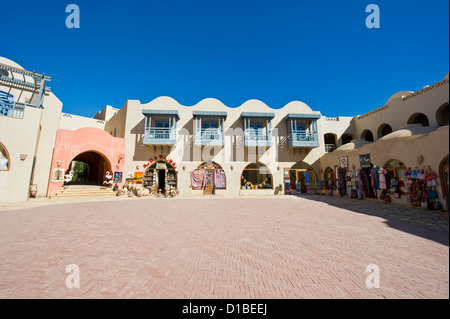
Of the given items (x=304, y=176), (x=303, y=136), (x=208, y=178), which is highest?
(x=303, y=136)

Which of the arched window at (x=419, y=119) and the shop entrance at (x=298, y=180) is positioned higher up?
the arched window at (x=419, y=119)

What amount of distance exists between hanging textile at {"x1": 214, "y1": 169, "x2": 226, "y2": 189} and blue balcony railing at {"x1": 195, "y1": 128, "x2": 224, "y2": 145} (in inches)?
107

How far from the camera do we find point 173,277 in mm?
3426

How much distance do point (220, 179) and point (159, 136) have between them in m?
6.75

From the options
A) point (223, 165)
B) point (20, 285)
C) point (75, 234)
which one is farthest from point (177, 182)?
point (20, 285)

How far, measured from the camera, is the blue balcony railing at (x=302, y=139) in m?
17.7

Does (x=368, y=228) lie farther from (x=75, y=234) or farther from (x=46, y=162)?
(x=46, y=162)

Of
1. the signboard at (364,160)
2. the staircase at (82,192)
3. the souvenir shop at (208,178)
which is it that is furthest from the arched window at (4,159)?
the signboard at (364,160)

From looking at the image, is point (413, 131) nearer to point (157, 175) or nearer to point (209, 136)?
point (209, 136)

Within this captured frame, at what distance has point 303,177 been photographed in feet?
62.6

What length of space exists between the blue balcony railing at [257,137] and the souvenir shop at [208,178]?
145 inches

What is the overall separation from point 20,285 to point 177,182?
14185 millimetres

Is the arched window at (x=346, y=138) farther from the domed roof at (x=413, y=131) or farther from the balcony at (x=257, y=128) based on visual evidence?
the balcony at (x=257, y=128)

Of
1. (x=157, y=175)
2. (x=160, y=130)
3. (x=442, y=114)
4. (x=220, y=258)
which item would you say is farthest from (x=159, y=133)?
(x=442, y=114)
